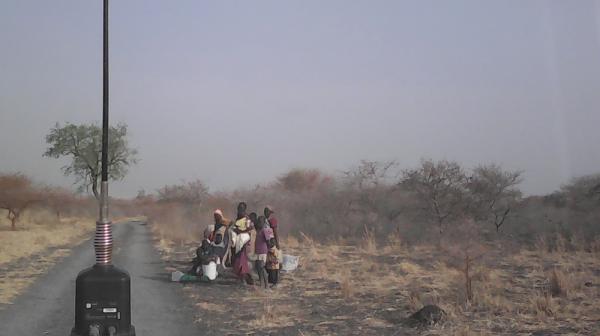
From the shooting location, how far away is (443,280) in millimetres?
13062

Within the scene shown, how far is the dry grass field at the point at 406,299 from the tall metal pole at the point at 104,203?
375cm

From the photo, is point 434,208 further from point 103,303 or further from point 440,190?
point 103,303

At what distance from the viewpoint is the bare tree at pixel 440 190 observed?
25.8m

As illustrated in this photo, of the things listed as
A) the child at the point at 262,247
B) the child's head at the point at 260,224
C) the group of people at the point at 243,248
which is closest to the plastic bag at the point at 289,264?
the group of people at the point at 243,248

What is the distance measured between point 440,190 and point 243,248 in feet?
50.2

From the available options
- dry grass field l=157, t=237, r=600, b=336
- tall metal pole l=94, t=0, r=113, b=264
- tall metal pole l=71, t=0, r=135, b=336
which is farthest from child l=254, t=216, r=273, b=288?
tall metal pole l=71, t=0, r=135, b=336

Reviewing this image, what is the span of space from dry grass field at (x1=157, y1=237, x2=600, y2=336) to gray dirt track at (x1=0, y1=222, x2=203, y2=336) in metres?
0.41

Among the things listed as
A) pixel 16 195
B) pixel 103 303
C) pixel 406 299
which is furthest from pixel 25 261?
pixel 16 195

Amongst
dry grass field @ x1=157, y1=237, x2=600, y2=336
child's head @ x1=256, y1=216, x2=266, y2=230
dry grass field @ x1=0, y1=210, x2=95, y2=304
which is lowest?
dry grass field @ x1=157, y1=237, x2=600, y2=336

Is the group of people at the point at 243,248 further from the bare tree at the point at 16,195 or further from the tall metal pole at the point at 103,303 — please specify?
the bare tree at the point at 16,195

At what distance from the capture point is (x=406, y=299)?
10594 mm

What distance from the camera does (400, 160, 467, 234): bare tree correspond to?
1017 inches

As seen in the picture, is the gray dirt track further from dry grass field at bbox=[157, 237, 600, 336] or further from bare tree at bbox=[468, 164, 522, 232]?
bare tree at bbox=[468, 164, 522, 232]

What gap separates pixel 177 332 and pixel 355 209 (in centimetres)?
2203
